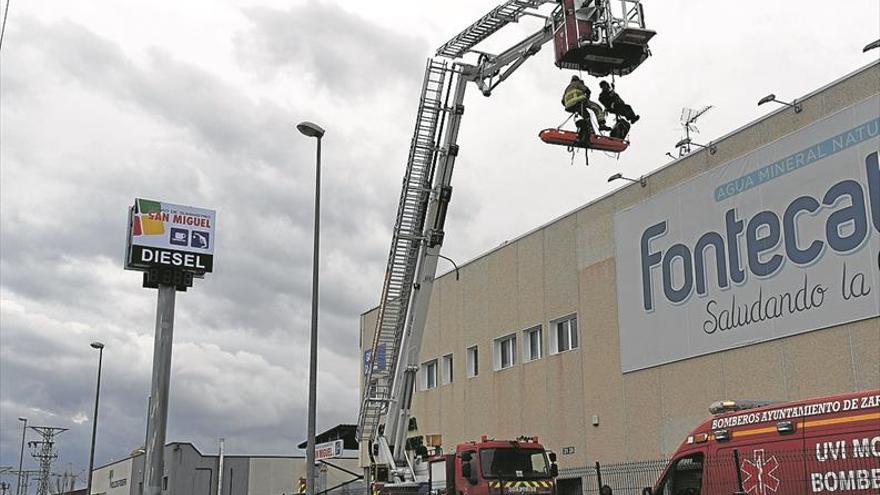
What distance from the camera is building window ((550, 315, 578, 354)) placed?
88.6 ft

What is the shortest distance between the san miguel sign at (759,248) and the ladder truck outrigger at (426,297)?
5347 mm

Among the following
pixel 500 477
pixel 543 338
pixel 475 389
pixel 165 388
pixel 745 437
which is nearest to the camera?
pixel 745 437

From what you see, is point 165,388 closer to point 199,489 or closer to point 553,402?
point 553,402

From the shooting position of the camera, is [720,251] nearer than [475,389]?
Yes

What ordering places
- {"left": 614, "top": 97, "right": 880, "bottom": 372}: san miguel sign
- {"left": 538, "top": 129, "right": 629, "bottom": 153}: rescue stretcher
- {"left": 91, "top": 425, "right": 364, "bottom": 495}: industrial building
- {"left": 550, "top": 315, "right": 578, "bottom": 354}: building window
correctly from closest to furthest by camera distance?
{"left": 538, "top": 129, "right": 629, "bottom": 153}: rescue stretcher → {"left": 614, "top": 97, "right": 880, "bottom": 372}: san miguel sign → {"left": 550, "top": 315, "right": 578, "bottom": 354}: building window → {"left": 91, "top": 425, "right": 364, "bottom": 495}: industrial building

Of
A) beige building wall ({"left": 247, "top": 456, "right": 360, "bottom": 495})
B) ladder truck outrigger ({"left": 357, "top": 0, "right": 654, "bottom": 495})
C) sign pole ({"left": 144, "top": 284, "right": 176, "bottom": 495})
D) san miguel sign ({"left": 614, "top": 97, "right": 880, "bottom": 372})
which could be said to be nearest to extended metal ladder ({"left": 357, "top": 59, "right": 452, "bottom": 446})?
ladder truck outrigger ({"left": 357, "top": 0, "right": 654, "bottom": 495})

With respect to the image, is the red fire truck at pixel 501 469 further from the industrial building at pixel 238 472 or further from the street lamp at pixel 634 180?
the industrial building at pixel 238 472

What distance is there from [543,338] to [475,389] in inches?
182

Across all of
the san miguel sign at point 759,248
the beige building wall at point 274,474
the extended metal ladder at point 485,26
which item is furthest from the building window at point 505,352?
the beige building wall at point 274,474

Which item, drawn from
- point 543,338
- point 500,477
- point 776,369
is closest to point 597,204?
point 543,338

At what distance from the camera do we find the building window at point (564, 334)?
27016mm

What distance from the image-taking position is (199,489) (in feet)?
196

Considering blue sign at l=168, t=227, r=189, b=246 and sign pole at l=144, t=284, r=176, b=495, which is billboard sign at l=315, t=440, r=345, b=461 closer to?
sign pole at l=144, t=284, r=176, b=495

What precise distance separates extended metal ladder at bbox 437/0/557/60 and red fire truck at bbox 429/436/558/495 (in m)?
8.58
